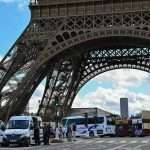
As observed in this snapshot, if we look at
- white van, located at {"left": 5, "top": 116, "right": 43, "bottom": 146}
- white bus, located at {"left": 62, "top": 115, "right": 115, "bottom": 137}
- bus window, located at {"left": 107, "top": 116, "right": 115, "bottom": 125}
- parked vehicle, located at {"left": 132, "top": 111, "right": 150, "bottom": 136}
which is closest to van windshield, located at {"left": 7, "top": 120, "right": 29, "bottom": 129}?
white van, located at {"left": 5, "top": 116, "right": 43, "bottom": 146}

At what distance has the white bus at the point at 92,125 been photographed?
65688mm

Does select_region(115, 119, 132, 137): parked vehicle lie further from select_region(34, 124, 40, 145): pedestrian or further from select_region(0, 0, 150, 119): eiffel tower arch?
select_region(34, 124, 40, 145): pedestrian

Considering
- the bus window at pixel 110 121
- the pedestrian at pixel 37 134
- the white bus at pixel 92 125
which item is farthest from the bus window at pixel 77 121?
the pedestrian at pixel 37 134

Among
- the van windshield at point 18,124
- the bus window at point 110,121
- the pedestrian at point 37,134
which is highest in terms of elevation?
the bus window at point 110,121

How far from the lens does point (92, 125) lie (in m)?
66.6

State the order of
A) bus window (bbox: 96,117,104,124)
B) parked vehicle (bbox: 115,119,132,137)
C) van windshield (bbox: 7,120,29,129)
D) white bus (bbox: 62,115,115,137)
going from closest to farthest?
van windshield (bbox: 7,120,29,129)
white bus (bbox: 62,115,115,137)
bus window (bbox: 96,117,104,124)
parked vehicle (bbox: 115,119,132,137)

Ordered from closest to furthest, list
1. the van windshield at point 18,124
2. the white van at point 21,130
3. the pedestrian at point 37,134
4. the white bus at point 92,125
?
the white van at point 21,130, the van windshield at point 18,124, the pedestrian at point 37,134, the white bus at point 92,125

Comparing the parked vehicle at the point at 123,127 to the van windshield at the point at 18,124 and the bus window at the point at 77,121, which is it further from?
the van windshield at the point at 18,124

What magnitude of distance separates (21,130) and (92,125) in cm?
2939

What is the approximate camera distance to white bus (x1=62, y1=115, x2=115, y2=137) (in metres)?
65.7

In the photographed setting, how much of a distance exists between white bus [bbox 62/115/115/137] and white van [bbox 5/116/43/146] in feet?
81.9

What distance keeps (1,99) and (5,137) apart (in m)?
14.1

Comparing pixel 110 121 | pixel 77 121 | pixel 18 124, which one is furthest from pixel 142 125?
pixel 18 124

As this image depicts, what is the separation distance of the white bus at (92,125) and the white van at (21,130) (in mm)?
24951
